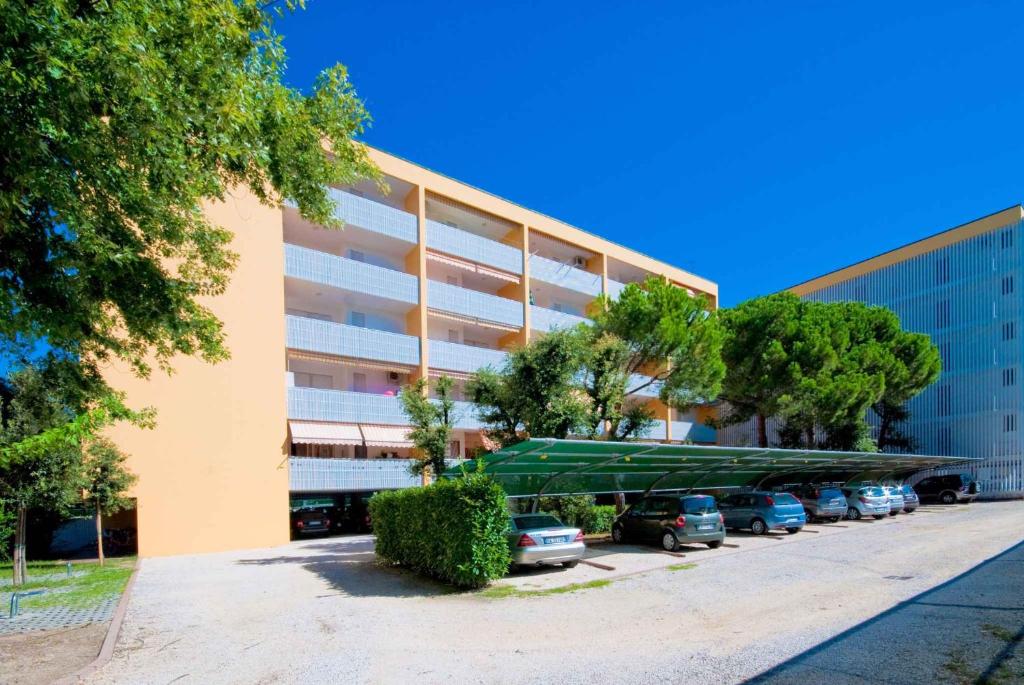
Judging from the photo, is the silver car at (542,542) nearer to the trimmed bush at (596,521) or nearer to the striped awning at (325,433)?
the trimmed bush at (596,521)

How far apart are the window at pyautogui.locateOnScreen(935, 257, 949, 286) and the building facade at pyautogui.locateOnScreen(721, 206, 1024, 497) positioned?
68 millimetres

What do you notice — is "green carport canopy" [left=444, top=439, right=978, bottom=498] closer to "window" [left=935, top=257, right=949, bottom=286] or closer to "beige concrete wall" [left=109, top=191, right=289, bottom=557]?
"beige concrete wall" [left=109, top=191, right=289, bottom=557]

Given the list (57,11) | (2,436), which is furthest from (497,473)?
(57,11)

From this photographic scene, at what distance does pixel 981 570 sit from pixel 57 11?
16964 millimetres

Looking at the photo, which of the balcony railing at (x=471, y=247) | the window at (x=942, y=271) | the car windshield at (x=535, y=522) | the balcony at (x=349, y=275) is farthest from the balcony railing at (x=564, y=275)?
the window at (x=942, y=271)

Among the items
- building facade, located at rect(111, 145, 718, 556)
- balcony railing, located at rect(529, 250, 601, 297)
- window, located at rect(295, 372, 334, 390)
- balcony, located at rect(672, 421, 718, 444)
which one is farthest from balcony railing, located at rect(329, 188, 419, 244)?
balcony, located at rect(672, 421, 718, 444)

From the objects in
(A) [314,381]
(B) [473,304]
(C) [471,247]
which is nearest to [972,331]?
(B) [473,304]

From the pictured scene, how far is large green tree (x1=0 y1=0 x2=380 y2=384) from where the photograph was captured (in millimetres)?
7922

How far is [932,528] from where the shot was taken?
23078 mm

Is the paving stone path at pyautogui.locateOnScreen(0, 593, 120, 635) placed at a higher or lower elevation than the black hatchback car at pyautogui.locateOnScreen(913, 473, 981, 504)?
higher

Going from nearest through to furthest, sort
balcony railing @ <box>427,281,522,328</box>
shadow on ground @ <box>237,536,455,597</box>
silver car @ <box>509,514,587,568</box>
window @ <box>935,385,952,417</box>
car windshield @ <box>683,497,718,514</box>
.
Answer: shadow on ground @ <box>237,536,455,597</box> → silver car @ <box>509,514,587,568</box> → car windshield @ <box>683,497,718,514</box> → balcony railing @ <box>427,281,522,328</box> → window @ <box>935,385,952,417</box>

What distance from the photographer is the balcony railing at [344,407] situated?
87.6ft

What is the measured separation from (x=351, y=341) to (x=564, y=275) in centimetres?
1405

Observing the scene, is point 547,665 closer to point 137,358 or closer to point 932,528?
point 137,358
